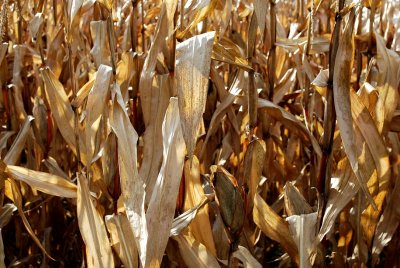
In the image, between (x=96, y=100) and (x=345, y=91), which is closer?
(x=345, y=91)

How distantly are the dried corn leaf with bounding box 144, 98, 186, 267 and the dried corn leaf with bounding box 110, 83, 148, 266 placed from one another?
0.02 m

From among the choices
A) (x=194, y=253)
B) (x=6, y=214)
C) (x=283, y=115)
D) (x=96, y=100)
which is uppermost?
(x=96, y=100)

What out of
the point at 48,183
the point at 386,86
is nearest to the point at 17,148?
the point at 48,183

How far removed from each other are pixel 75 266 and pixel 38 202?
28cm

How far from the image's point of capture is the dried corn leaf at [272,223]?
1092mm

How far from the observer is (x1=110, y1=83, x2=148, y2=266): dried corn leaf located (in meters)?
0.89

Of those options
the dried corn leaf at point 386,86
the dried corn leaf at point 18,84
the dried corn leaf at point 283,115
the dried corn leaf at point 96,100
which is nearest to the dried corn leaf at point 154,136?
the dried corn leaf at point 96,100

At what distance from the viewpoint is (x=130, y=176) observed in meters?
0.96

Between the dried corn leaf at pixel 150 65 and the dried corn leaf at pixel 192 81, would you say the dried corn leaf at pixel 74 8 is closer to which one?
the dried corn leaf at pixel 150 65

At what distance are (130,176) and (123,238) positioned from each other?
0.12 m

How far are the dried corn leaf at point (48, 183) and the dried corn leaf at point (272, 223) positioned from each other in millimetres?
348

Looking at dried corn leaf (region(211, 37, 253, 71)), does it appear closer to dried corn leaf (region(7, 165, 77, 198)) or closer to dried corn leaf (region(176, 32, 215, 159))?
dried corn leaf (region(176, 32, 215, 159))

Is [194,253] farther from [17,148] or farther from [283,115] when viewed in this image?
[17,148]

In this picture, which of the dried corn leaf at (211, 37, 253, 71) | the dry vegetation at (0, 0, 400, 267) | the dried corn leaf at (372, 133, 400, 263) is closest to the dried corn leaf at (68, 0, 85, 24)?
the dry vegetation at (0, 0, 400, 267)
